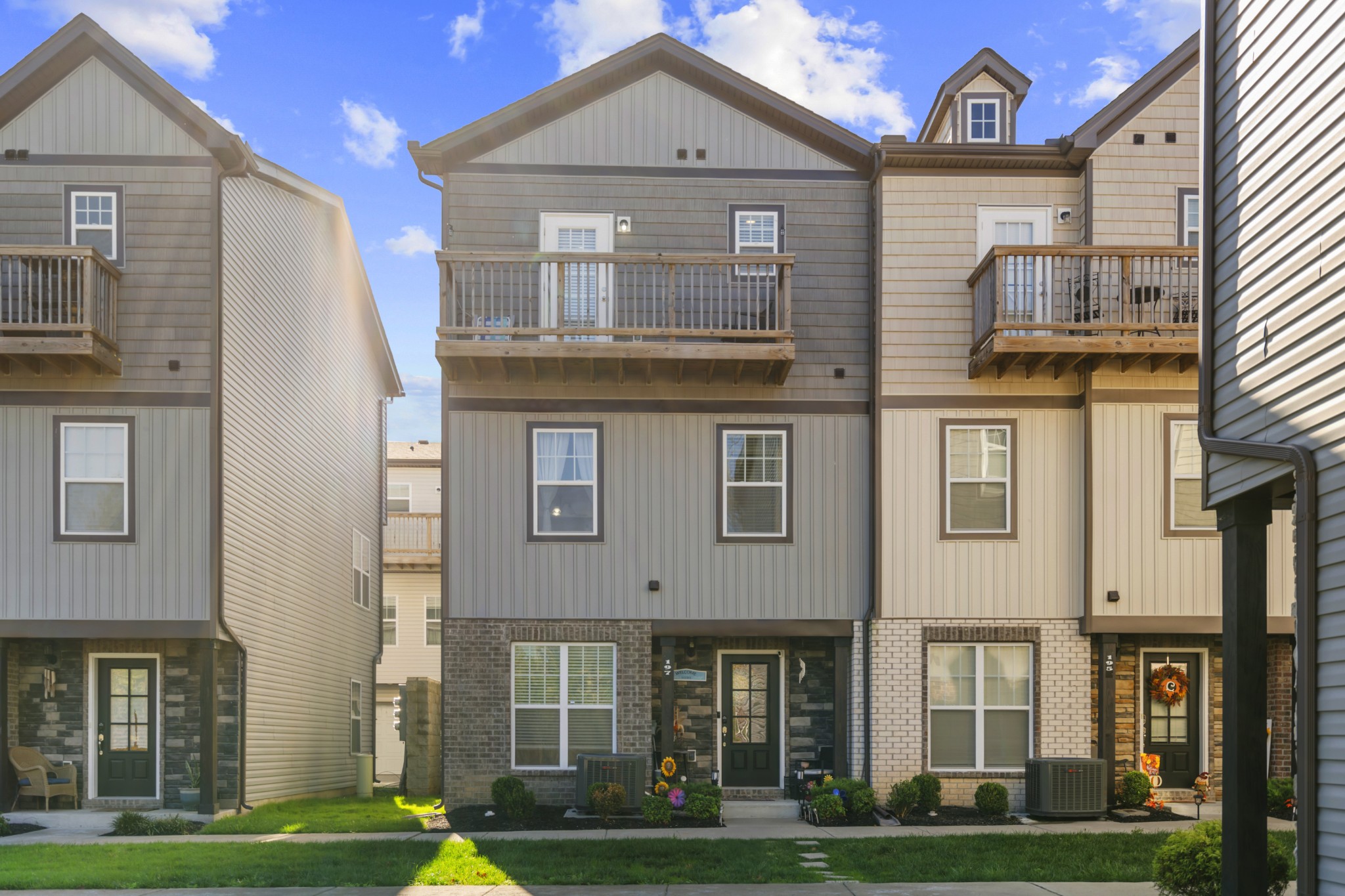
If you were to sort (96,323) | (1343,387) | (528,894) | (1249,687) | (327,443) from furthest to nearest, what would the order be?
1. (327,443)
2. (96,323)
3. (528,894)
4. (1249,687)
5. (1343,387)

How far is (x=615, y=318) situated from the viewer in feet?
48.4

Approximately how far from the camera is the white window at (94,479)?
14664mm

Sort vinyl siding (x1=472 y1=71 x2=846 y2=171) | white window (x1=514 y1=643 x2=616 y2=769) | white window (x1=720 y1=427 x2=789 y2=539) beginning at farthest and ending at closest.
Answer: vinyl siding (x1=472 y1=71 x2=846 y2=171), white window (x1=720 y1=427 x2=789 y2=539), white window (x1=514 y1=643 x2=616 y2=769)

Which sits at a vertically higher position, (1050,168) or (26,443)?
(1050,168)

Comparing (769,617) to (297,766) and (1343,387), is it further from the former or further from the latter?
(1343,387)

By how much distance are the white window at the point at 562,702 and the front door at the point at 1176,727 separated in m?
7.14

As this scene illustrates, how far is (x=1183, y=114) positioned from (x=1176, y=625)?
21.8 feet

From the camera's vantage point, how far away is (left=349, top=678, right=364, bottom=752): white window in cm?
2100

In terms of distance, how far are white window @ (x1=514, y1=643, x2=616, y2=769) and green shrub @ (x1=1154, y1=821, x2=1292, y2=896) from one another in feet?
25.3

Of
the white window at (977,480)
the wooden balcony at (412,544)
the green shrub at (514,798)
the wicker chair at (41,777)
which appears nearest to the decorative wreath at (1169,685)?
the white window at (977,480)

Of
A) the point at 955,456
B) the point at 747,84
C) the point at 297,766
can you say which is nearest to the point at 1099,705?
the point at 955,456

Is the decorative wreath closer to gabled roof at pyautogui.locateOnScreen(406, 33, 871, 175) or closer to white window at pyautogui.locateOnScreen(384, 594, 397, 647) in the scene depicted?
gabled roof at pyautogui.locateOnScreen(406, 33, 871, 175)

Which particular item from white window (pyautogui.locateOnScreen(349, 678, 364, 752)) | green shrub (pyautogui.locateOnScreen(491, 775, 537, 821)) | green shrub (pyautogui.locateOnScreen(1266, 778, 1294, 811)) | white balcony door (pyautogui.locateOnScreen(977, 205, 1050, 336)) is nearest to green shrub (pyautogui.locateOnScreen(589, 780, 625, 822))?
green shrub (pyautogui.locateOnScreen(491, 775, 537, 821))

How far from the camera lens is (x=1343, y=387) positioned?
261 inches
